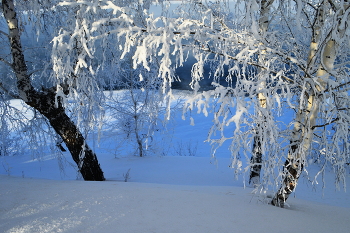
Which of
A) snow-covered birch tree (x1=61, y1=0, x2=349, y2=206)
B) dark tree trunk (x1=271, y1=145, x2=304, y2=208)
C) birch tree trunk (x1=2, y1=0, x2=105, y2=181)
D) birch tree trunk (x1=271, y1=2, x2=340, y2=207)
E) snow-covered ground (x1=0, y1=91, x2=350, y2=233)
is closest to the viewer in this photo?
snow-covered birch tree (x1=61, y1=0, x2=349, y2=206)

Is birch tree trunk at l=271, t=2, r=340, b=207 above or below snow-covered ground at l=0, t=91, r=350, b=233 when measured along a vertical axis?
above

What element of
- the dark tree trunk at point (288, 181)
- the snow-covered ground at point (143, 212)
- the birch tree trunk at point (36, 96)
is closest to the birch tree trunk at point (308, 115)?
the dark tree trunk at point (288, 181)

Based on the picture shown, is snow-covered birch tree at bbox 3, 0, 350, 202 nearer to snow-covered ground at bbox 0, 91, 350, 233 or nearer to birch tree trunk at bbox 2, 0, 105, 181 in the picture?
snow-covered ground at bbox 0, 91, 350, 233

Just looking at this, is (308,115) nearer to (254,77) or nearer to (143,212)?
(254,77)

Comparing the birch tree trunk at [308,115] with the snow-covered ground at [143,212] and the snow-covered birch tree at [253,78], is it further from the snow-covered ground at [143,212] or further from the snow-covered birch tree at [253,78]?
the snow-covered ground at [143,212]

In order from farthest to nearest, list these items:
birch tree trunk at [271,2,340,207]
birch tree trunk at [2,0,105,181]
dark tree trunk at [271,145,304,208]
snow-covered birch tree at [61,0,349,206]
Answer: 1. birch tree trunk at [2,0,105,181]
2. dark tree trunk at [271,145,304,208]
3. birch tree trunk at [271,2,340,207]
4. snow-covered birch tree at [61,0,349,206]

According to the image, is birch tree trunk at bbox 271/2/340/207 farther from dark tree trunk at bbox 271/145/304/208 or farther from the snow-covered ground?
the snow-covered ground

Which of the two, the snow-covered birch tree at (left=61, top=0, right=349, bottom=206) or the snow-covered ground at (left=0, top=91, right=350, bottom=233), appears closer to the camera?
the snow-covered birch tree at (left=61, top=0, right=349, bottom=206)

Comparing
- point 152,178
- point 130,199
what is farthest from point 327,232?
point 152,178

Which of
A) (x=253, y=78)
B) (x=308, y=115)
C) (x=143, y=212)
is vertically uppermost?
(x=253, y=78)

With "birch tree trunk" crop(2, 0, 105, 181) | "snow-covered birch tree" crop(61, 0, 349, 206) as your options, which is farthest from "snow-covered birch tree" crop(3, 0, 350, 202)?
"birch tree trunk" crop(2, 0, 105, 181)

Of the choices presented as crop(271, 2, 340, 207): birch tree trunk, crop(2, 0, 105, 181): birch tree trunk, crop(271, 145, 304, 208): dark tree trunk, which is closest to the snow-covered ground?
crop(271, 145, 304, 208): dark tree trunk

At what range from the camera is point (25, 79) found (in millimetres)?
4848

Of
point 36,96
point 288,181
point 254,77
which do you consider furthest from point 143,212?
point 36,96
